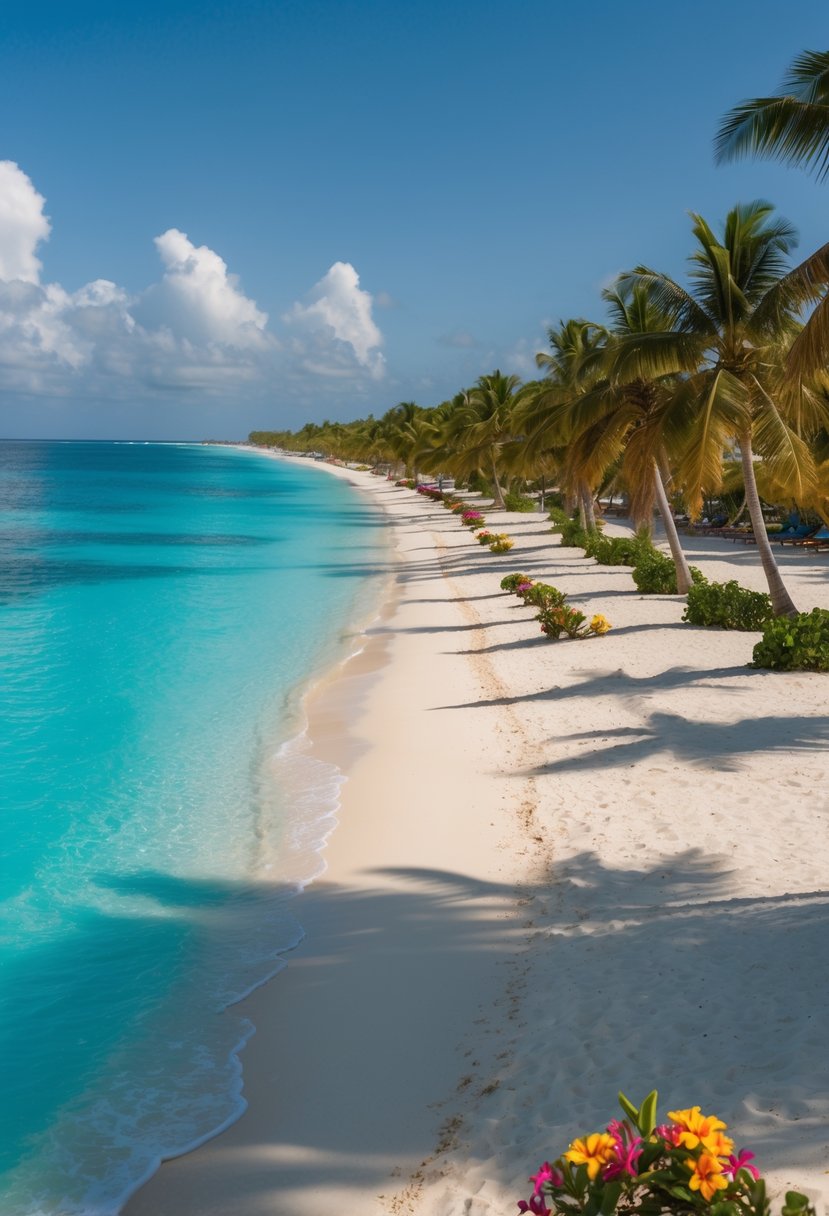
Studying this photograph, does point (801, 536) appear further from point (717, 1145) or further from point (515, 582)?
point (717, 1145)

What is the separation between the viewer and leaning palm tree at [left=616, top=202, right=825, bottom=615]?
13.5m

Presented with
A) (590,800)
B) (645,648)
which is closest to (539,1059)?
(590,800)

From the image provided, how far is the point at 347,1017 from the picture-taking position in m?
6.01

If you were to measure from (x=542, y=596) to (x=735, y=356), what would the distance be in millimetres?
6192

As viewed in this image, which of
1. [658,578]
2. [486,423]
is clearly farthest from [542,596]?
[486,423]

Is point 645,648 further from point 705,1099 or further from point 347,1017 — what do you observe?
point 705,1099

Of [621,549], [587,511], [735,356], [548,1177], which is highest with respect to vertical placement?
[735,356]

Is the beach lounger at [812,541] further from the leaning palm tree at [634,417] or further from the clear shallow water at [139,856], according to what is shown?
the clear shallow water at [139,856]

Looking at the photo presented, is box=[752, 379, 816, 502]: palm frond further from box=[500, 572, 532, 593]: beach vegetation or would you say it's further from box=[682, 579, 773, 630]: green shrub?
box=[500, 572, 532, 593]: beach vegetation

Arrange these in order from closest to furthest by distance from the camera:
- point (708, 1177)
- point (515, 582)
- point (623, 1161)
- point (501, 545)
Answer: point (708, 1177), point (623, 1161), point (515, 582), point (501, 545)

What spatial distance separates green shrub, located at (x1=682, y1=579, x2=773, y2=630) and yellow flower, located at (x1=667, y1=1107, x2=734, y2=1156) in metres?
13.7

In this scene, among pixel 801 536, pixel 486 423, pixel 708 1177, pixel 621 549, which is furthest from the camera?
pixel 486 423

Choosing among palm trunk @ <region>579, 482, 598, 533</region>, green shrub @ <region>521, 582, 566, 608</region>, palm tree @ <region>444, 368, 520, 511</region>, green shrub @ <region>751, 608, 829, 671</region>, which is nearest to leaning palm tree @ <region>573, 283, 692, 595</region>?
green shrub @ <region>521, 582, 566, 608</region>

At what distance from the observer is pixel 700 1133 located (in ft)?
10.3
